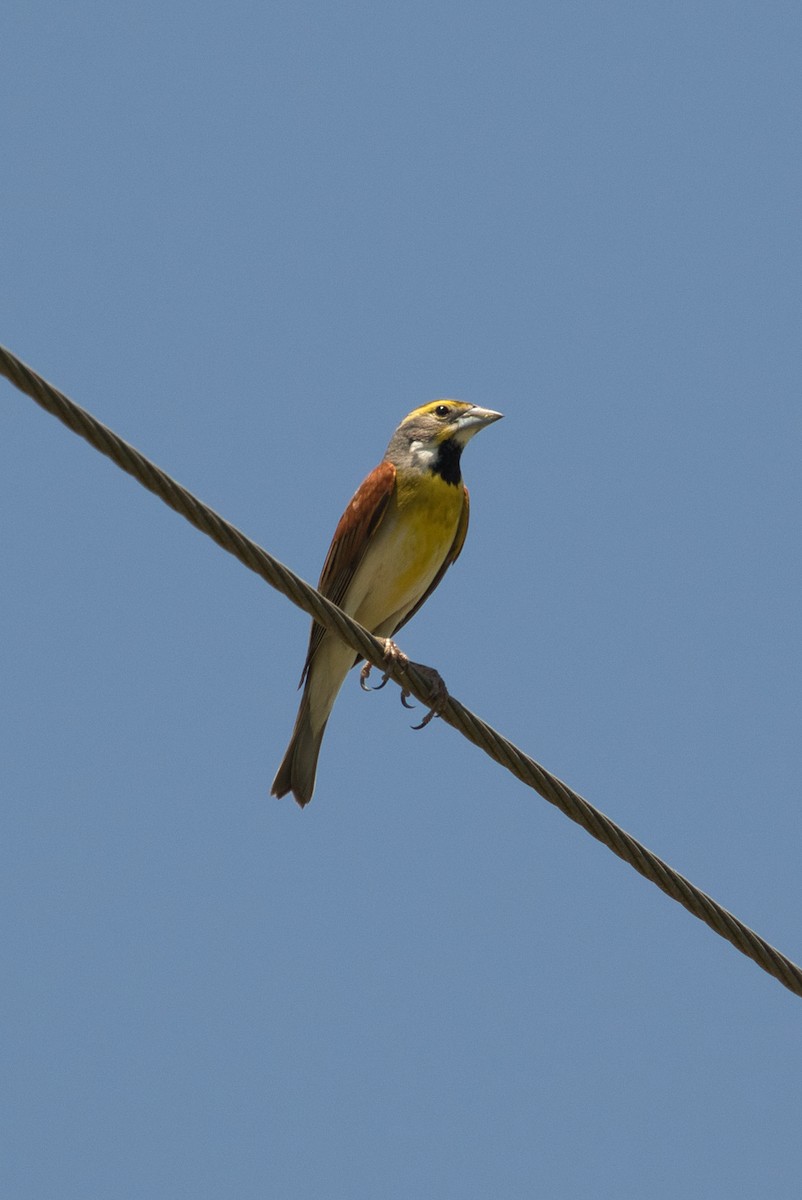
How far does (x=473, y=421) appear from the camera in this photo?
8.30 m

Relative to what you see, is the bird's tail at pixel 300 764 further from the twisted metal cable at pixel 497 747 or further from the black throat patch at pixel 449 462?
the twisted metal cable at pixel 497 747

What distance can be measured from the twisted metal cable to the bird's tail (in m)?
2.22

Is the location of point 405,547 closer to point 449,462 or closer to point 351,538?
point 351,538

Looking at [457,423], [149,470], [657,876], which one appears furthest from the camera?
Result: [457,423]

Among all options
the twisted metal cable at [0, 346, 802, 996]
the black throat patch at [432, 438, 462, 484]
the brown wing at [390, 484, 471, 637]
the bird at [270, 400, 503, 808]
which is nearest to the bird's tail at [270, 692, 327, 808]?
the bird at [270, 400, 503, 808]

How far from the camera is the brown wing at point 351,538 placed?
780cm

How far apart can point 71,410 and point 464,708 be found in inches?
74.8

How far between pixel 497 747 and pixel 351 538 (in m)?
2.66

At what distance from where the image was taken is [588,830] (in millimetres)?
5223

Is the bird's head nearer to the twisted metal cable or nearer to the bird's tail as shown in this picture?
the bird's tail

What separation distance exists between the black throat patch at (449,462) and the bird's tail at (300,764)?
1250 millimetres

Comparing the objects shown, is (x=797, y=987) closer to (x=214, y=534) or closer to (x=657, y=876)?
(x=657, y=876)

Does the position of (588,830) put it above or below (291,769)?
below

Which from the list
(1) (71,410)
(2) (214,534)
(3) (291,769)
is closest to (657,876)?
(2) (214,534)
